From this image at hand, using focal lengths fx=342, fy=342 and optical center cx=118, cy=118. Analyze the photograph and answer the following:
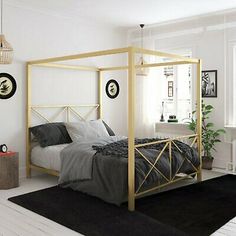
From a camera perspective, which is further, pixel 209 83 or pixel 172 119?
pixel 172 119

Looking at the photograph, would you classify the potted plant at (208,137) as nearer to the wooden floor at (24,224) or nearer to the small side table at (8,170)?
the wooden floor at (24,224)

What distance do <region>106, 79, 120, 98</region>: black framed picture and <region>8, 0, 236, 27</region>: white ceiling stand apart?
119 centimetres

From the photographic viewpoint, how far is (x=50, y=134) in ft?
17.5

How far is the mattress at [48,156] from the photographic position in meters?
4.96

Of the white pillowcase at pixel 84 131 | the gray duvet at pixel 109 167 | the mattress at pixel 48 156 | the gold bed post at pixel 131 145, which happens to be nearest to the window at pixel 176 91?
the white pillowcase at pixel 84 131

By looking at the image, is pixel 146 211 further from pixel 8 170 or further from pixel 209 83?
pixel 209 83

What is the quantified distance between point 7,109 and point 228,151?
149 inches

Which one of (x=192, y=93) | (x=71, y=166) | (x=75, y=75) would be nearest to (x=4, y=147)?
(x=71, y=166)

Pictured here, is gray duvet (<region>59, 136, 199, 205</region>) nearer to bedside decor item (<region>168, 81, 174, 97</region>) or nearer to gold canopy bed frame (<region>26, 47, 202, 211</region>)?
gold canopy bed frame (<region>26, 47, 202, 211</region>)

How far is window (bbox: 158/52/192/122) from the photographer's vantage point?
6715 mm

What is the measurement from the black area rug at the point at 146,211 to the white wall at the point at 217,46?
4.95 ft

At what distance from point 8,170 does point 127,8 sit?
10.1ft

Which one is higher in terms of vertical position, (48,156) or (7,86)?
(7,86)

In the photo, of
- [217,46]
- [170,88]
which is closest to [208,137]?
[170,88]
